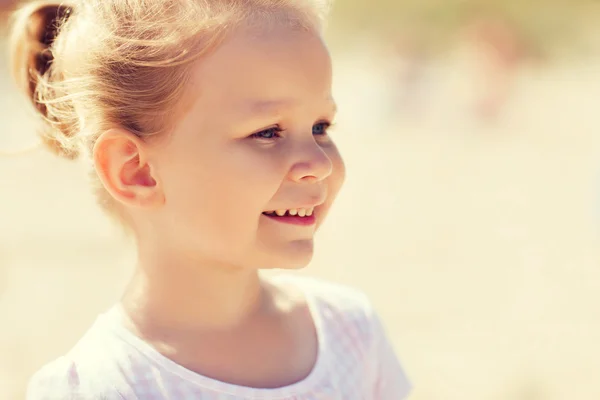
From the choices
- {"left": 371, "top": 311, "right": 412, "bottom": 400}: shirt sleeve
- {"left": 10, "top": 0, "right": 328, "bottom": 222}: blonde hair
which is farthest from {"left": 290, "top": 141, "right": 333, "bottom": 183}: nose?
{"left": 371, "top": 311, "right": 412, "bottom": 400}: shirt sleeve

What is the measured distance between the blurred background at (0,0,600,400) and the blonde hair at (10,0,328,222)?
289mm

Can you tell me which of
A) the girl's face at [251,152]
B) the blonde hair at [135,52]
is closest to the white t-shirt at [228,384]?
the girl's face at [251,152]

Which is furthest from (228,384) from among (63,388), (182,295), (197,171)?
(197,171)

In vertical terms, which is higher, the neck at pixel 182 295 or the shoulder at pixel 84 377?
the neck at pixel 182 295

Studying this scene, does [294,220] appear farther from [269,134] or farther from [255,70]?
[255,70]

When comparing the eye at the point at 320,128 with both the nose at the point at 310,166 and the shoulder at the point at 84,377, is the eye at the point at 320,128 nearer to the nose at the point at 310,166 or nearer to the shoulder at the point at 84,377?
the nose at the point at 310,166

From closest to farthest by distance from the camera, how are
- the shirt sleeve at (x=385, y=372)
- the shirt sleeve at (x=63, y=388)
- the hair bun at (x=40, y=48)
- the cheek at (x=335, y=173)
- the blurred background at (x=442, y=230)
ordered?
the shirt sleeve at (x=63, y=388)
the cheek at (x=335, y=173)
the hair bun at (x=40, y=48)
the shirt sleeve at (x=385, y=372)
the blurred background at (x=442, y=230)

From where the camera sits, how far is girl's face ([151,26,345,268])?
1.39m

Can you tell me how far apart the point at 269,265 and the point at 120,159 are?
32 cm

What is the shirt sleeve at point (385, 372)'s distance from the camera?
1761 mm

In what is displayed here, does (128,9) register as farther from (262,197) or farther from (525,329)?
(525,329)

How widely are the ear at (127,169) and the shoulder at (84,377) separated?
0.26 meters

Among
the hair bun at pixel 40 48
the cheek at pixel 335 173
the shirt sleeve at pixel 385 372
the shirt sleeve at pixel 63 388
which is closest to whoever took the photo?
the shirt sleeve at pixel 63 388

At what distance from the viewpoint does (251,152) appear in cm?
140
